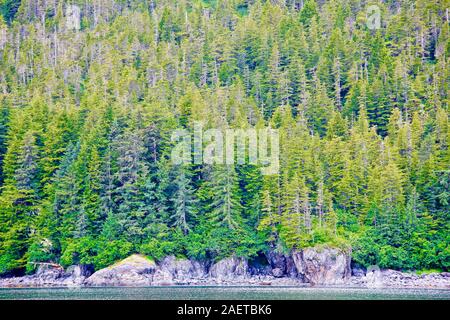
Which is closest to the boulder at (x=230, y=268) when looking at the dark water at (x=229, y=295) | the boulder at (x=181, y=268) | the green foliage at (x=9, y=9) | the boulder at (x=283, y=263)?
the boulder at (x=181, y=268)

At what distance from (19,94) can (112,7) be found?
151 ft

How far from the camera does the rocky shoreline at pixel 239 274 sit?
223 feet

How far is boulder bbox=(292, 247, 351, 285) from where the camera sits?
68.6 m

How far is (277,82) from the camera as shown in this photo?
107812 mm

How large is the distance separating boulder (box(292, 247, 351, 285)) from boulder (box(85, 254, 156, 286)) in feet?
48.1

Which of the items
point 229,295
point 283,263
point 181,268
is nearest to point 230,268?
point 181,268

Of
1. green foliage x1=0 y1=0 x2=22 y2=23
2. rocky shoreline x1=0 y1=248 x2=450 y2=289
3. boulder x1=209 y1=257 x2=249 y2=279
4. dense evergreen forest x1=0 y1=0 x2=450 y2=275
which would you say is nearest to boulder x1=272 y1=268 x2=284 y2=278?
rocky shoreline x1=0 y1=248 x2=450 y2=289

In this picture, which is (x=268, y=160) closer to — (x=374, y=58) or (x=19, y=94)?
(x=374, y=58)

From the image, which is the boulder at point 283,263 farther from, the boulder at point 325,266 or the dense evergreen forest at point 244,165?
the boulder at point 325,266

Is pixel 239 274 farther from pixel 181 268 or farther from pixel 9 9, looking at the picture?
pixel 9 9

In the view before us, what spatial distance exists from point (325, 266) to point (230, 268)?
974cm

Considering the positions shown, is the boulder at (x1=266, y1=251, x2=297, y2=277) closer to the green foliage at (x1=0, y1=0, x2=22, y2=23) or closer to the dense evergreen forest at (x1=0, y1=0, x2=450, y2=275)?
the dense evergreen forest at (x1=0, y1=0, x2=450, y2=275)
